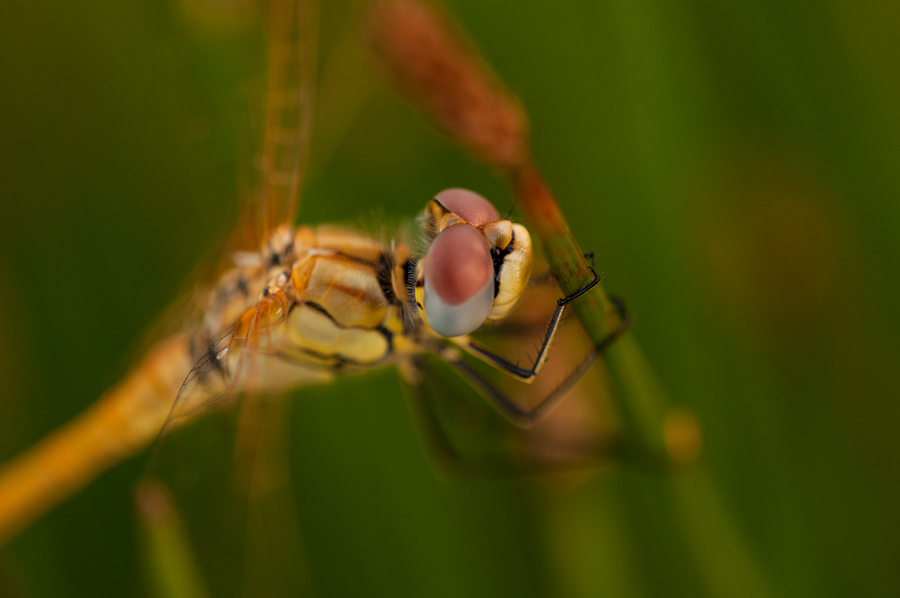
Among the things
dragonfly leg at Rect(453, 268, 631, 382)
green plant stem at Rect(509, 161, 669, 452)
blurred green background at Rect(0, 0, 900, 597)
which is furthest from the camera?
blurred green background at Rect(0, 0, 900, 597)

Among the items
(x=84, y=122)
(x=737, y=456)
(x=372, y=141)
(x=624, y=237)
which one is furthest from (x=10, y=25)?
(x=737, y=456)

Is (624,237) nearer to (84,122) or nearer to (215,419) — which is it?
(215,419)

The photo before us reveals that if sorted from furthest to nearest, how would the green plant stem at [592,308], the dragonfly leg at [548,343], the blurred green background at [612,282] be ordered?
1. the blurred green background at [612,282]
2. the dragonfly leg at [548,343]
3. the green plant stem at [592,308]

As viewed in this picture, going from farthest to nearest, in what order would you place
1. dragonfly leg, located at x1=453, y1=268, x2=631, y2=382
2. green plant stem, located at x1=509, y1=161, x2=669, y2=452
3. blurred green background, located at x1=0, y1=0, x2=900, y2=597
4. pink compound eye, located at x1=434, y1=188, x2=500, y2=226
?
blurred green background, located at x1=0, y1=0, x2=900, y2=597 < pink compound eye, located at x1=434, y1=188, x2=500, y2=226 < dragonfly leg, located at x1=453, y1=268, x2=631, y2=382 < green plant stem, located at x1=509, y1=161, x2=669, y2=452

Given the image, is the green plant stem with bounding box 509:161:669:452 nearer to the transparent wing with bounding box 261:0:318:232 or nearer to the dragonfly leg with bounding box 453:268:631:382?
the dragonfly leg with bounding box 453:268:631:382

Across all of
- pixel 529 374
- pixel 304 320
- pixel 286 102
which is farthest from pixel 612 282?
pixel 286 102

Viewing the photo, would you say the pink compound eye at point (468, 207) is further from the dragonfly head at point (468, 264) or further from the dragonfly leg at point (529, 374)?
the dragonfly leg at point (529, 374)

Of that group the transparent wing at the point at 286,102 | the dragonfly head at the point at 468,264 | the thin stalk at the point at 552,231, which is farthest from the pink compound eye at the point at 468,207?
the transparent wing at the point at 286,102

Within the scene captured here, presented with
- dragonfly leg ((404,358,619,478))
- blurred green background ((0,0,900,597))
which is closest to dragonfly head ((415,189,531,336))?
blurred green background ((0,0,900,597))
